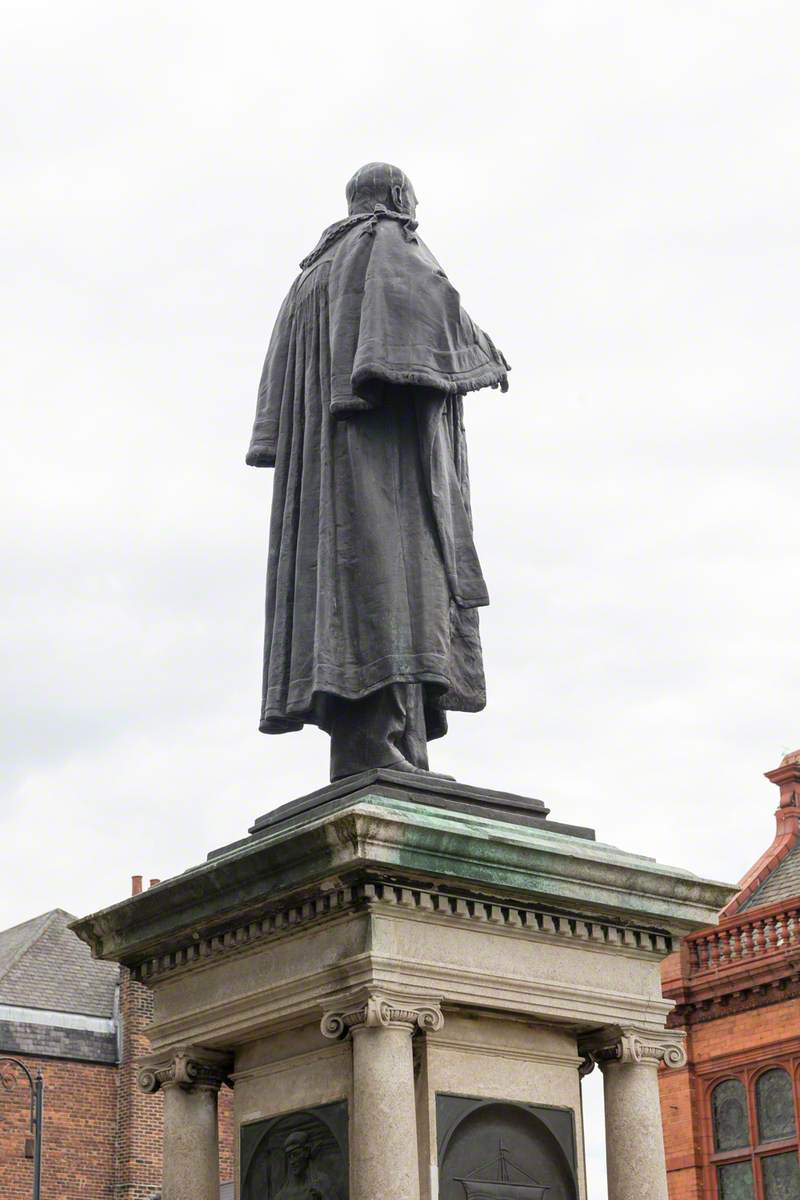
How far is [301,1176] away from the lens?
8.66 meters

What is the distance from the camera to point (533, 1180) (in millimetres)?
8766

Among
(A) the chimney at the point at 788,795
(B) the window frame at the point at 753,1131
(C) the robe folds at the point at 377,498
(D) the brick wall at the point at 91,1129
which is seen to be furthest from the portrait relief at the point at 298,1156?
(D) the brick wall at the point at 91,1129

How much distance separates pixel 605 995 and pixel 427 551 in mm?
2234

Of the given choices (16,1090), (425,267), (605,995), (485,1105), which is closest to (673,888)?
(605,995)

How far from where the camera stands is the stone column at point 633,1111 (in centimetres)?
906

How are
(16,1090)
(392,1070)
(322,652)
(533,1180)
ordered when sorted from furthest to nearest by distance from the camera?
(16,1090) → (322,652) → (533,1180) → (392,1070)

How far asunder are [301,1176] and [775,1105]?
23.9 meters

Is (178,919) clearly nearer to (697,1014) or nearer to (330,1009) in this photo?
(330,1009)

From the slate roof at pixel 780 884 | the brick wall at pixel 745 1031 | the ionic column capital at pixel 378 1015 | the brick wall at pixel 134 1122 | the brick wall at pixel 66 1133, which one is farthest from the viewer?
the brick wall at pixel 134 1122

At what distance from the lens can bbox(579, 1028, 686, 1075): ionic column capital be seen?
9.07 metres

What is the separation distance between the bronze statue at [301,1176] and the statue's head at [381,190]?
463 centimetres

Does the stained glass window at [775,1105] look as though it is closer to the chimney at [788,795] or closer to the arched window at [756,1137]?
the arched window at [756,1137]

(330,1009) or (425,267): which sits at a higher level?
(425,267)

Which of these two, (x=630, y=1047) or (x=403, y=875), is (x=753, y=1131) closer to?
(x=630, y=1047)
